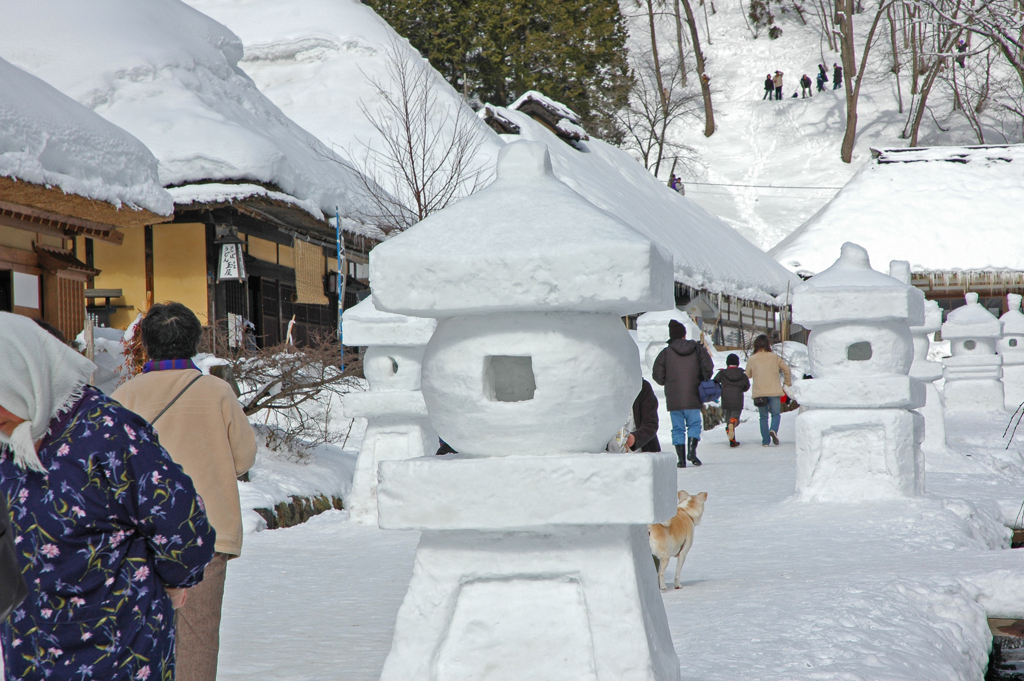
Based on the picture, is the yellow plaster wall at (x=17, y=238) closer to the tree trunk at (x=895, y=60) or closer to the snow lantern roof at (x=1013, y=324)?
the snow lantern roof at (x=1013, y=324)

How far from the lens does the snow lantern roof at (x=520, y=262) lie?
9.23 feet

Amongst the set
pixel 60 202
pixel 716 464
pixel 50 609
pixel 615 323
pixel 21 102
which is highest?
pixel 21 102

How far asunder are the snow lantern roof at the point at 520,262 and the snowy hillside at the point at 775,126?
33.9m

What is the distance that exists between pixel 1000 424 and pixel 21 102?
12.4 meters

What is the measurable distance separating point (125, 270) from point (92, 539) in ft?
42.1

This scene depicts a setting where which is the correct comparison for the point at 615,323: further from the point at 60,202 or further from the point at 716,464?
the point at 716,464

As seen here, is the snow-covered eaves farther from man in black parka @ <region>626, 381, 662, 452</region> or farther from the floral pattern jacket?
the floral pattern jacket

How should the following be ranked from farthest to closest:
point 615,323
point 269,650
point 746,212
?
point 746,212
point 269,650
point 615,323

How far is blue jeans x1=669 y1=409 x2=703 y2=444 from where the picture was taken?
35.4ft

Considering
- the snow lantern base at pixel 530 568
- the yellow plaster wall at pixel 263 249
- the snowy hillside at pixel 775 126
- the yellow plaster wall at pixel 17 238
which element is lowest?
the snow lantern base at pixel 530 568

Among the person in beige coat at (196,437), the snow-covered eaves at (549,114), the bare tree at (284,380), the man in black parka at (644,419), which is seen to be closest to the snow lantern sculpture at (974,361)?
the bare tree at (284,380)

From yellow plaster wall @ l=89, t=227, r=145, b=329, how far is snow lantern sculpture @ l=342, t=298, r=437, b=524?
24.4 ft

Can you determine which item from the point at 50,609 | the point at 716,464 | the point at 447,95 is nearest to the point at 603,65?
the point at 447,95

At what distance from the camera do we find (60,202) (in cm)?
830
